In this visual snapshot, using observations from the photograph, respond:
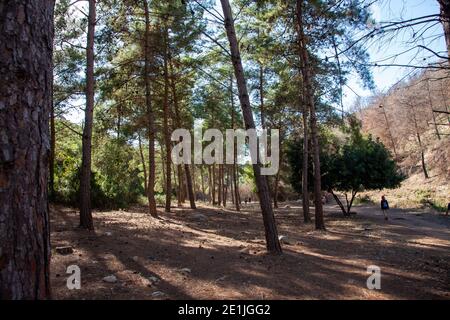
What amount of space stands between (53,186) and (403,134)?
4211 centimetres

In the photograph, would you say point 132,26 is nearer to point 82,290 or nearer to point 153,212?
point 153,212

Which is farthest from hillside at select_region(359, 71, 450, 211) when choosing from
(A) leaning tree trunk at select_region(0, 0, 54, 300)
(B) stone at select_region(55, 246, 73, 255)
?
(A) leaning tree trunk at select_region(0, 0, 54, 300)

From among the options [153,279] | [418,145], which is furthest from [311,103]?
[418,145]

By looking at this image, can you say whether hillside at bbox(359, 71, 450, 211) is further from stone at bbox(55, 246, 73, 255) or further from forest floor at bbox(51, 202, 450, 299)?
stone at bbox(55, 246, 73, 255)

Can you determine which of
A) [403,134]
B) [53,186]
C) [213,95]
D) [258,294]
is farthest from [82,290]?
[403,134]

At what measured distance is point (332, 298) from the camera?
16.6 feet

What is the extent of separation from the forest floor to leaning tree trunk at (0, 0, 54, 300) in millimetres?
2330

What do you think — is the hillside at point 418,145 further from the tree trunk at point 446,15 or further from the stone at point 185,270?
the stone at point 185,270

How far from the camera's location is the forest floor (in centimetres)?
523

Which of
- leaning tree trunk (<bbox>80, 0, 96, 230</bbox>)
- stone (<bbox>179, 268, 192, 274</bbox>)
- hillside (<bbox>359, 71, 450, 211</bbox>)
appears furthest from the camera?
hillside (<bbox>359, 71, 450, 211</bbox>)

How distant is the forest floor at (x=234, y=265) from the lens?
5.23 m

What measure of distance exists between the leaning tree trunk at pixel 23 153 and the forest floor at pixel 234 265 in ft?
7.64

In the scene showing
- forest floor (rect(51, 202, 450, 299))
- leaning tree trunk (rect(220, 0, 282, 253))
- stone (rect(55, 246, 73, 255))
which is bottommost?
forest floor (rect(51, 202, 450, 299))

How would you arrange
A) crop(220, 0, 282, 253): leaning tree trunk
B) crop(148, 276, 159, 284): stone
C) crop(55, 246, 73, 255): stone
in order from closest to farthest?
crop(148, 276, 159, 284): stone → crop(55, 246, 73, 255): stone → crop(220, 0, 282, 253): leaning tree trunk
